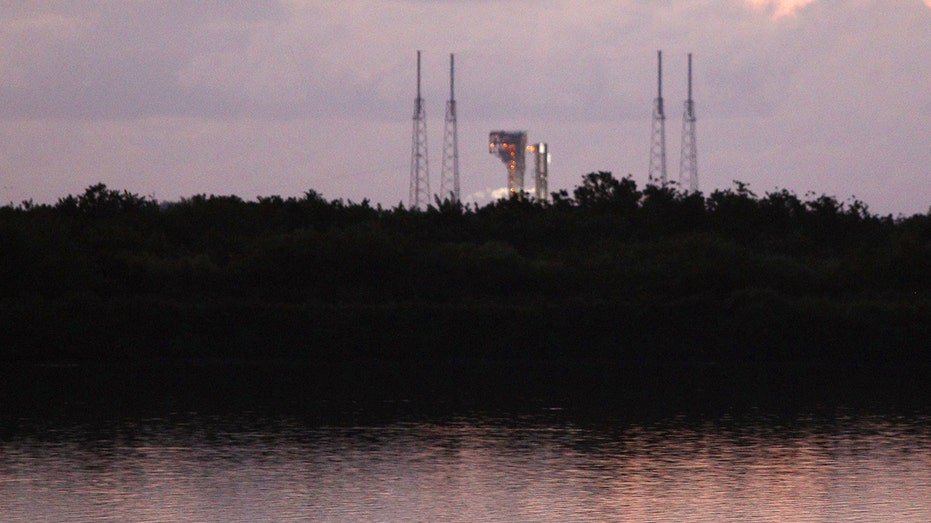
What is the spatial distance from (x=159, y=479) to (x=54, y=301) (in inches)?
989

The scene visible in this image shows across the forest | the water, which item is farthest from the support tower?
the water

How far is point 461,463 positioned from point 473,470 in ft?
2.58

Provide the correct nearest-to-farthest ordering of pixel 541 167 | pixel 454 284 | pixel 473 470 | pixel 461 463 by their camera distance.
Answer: pixel 473 470 < pixel 461 463 < pixel 454 284 < pixel 541 167

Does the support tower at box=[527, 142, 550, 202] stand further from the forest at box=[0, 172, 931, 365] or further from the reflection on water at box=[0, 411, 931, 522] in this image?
the reflection on water at box=[0, 411, 931, 522]

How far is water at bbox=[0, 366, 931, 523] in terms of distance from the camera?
50.6ft

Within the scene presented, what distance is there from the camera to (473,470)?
18766mm

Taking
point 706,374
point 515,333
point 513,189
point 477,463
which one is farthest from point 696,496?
point 513,189

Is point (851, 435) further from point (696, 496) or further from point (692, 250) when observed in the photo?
point (692, 250)

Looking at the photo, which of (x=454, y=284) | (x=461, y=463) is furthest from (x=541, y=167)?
(x=461, y=463)

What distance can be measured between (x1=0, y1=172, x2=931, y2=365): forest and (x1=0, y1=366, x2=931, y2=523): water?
12719 mm

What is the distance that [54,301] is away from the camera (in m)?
40.9

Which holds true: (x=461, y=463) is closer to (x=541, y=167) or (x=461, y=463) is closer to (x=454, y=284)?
(x=454, y=284)

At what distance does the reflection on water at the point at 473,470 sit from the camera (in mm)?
15367

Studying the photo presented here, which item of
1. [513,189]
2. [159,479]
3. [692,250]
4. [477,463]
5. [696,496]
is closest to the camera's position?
[696,496]
